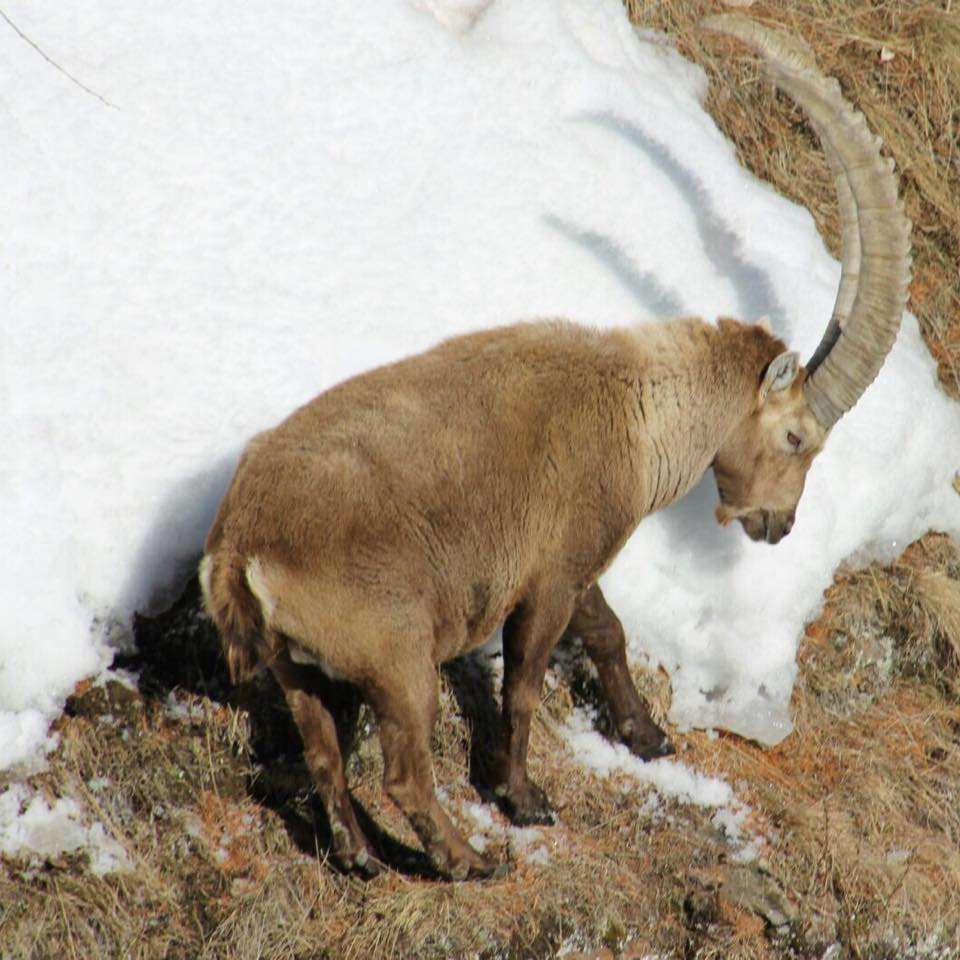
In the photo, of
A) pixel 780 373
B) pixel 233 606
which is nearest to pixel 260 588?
pixel 233 606

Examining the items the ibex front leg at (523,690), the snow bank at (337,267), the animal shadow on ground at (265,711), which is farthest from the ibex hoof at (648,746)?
the animal shadow on ground at (265,711)

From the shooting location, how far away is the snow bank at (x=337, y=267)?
5785 millimetres

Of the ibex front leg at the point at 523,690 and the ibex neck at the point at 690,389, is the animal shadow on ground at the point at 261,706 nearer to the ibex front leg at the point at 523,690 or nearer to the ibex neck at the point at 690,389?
the ibex front leg at the point at 523,690

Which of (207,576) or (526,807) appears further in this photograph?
(526,807)

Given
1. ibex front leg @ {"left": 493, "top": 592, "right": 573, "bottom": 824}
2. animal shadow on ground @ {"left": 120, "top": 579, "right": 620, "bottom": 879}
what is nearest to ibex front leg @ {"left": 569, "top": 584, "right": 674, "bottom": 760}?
ibex front leg @ {"left": 493, "top": 592, "right": 573, "bottom": 824}

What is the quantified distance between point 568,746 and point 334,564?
199 cm

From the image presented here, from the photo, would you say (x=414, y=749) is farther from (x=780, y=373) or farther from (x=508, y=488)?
(x=780, y=373)

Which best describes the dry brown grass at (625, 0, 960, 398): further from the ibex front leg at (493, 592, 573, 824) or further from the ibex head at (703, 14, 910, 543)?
the ibex front leg at (493, 592, 573, 824)

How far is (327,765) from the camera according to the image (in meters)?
5.23

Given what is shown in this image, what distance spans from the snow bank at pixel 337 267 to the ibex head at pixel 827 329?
57 cm

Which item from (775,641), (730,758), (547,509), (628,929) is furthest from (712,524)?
(628,929)

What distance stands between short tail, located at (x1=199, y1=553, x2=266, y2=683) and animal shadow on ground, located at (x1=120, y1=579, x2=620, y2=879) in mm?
552

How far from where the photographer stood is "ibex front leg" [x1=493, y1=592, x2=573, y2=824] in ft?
18.2

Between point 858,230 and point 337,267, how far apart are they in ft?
8.32
